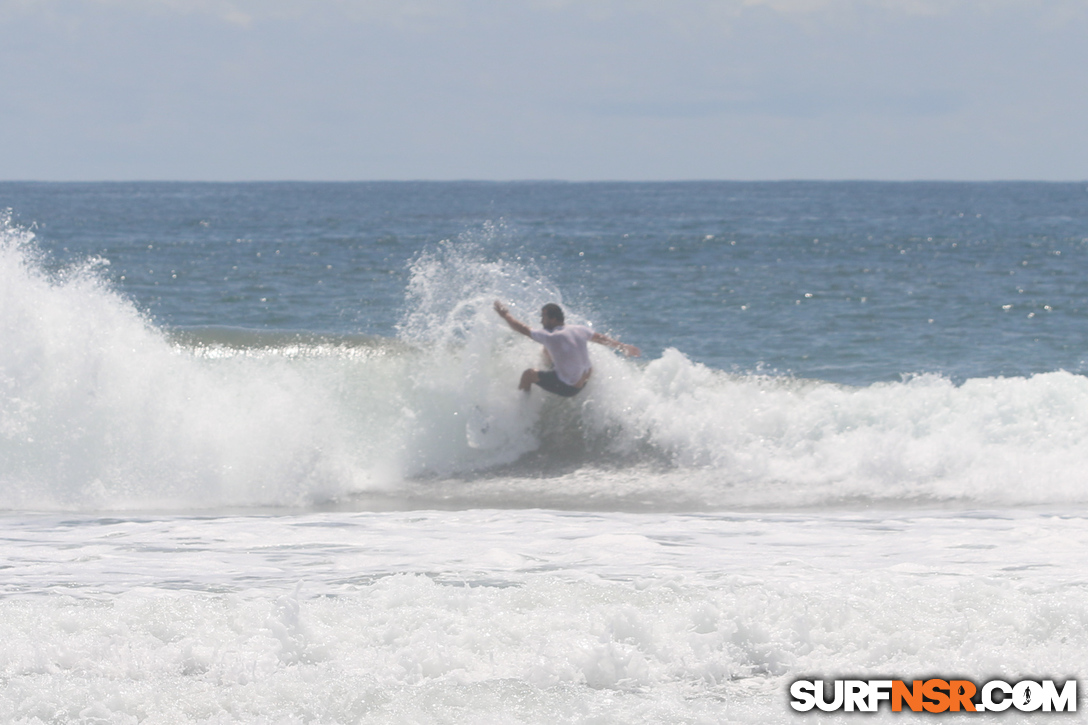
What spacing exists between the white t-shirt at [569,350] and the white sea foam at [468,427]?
1.67 ft

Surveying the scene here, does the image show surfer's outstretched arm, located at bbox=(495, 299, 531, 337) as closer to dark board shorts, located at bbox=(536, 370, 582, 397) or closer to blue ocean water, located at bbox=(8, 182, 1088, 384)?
dark board shorts, located at bbox=(536, 370, 582, 397)

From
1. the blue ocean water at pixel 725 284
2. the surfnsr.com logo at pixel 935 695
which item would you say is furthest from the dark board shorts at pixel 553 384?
the surfnsr.com logo at pixel 935 695

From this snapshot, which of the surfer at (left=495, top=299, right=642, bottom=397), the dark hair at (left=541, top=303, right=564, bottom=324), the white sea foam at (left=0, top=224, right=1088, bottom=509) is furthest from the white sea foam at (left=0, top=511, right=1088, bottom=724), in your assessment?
the dark hair at (left=541, top=303, right=564, bottom=324)

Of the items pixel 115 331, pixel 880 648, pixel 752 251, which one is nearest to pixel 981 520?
pixel 880 648

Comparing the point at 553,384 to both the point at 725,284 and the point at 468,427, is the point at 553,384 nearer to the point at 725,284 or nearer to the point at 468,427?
the point at 468,427

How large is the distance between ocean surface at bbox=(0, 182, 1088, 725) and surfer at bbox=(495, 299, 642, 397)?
39 centimetres

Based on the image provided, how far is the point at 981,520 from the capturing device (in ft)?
25.2

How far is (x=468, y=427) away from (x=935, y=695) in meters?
6.55

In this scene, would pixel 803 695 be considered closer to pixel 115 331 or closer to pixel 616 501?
pixel 616 501

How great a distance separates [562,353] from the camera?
10.3 metres

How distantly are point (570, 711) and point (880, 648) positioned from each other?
60.4 inches

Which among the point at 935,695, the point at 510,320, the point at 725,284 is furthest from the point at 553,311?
the point at 725,284

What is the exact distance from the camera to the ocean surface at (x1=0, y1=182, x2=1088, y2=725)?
4707mm

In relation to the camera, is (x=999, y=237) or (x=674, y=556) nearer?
(x=674, y=556)
